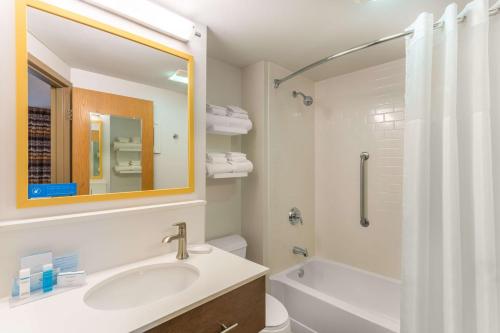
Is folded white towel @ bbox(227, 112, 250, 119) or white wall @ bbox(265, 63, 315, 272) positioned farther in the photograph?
white wall @ bbox(265, 63, 315, 272)

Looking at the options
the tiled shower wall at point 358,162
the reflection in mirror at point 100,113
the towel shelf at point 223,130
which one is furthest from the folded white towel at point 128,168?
the tiled shower wall at point 358,162

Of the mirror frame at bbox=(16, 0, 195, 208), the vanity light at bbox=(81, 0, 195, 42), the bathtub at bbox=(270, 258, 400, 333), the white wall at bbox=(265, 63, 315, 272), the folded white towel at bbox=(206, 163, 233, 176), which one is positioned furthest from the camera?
the white wall at bbox=(265, 63, 315, 272)

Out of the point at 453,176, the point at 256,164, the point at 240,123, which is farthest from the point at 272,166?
the point at 453,176

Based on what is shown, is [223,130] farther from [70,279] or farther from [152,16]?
[70,279]

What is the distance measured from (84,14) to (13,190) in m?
0.85

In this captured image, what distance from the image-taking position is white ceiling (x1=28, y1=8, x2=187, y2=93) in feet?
3.44

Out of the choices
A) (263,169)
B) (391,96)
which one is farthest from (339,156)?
(263,169)

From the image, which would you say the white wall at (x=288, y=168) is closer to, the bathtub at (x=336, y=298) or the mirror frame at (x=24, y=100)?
the bathtub at (x=336, y=298)

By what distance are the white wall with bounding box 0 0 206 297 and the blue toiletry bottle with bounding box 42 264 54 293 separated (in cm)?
8

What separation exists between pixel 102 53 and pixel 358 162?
2217mm

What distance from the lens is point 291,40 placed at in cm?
176

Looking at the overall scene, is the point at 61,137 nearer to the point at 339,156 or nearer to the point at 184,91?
the point at 184,91

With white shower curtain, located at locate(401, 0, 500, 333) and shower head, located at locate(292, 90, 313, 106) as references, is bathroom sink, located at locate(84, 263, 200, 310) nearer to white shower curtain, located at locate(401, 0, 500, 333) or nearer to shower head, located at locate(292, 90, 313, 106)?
white shower curtain, located at locate(401, 0, 500, 333)

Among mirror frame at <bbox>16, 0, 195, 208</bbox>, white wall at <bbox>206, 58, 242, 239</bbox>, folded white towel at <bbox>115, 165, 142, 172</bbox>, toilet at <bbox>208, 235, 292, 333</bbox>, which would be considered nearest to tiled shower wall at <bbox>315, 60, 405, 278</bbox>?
white wall at <bbox>206, 58, 242, 239</bbox>
